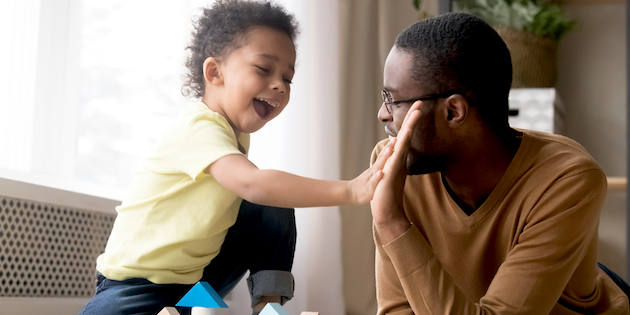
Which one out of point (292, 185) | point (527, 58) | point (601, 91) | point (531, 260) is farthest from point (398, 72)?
point (601, 91)

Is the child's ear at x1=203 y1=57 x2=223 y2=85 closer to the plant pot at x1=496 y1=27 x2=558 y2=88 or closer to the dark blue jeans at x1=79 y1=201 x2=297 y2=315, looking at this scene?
the dark blue jeans at x1=79 y1=201 x2=297 y2=315

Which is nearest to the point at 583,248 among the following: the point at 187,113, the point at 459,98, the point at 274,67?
the point at 459,98

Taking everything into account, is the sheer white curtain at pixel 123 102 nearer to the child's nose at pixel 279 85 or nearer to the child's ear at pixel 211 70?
the child's ear at pixel 211 70

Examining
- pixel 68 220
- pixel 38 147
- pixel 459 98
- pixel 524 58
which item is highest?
pixel 524 58

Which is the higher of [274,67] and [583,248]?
[274,67]

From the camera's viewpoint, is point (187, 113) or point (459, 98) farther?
point (187, 113)

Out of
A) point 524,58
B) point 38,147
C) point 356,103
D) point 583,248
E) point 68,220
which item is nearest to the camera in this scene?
point 583,248

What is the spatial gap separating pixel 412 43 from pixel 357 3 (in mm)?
1209

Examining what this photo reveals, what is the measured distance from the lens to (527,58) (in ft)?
6.35

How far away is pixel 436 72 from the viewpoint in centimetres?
99

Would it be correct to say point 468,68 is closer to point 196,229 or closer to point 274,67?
point 274,67

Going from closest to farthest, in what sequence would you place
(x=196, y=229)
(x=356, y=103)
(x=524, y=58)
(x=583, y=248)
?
(x=583, y=248)
(x=196, y=229)
(x=524, y=58)
(x=356, y=103)

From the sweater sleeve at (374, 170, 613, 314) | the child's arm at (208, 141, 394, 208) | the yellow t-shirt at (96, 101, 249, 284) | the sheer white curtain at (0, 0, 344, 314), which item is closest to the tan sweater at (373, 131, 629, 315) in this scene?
the sweater sleeve at (374, 170, 613, 314)

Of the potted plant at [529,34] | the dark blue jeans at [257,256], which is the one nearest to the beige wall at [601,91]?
the potted plant at [529,34]
